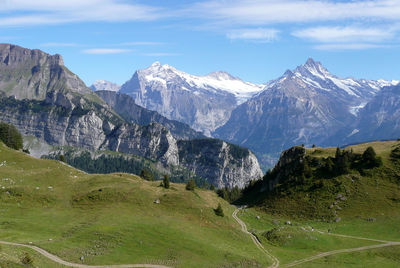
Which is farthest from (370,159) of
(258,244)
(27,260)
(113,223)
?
(27,260)

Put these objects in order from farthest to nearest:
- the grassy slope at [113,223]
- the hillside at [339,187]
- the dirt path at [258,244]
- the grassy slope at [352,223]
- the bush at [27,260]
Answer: the hillside at [339,187], the grassy slope at [352,223], the dirt path at [258,244], the grassy slope at [113,223], the bush at [27,260]

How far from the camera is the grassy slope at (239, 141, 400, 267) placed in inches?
3295

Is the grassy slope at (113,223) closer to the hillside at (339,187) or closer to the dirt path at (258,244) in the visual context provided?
the dirt path at (258,244)

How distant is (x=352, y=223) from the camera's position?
10525 cm

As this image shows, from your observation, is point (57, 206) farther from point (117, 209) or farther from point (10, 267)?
point (10, 267)

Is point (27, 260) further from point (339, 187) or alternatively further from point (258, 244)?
point (339, 187)

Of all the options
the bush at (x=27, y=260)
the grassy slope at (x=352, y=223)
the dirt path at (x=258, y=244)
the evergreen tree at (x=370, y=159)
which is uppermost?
the evergreen tree at (x=370, y=159)

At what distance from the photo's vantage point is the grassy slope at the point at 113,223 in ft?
239

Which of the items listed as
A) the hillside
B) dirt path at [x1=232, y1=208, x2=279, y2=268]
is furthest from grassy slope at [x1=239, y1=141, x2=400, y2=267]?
dirt path at [x1=232, y1=208, x2=279, y2=268]

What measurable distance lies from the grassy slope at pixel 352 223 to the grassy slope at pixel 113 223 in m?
11.3

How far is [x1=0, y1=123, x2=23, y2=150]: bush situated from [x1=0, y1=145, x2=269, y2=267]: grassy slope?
235 ft

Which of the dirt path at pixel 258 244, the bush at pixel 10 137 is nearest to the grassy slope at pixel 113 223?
the dirt path at pixel 258 244

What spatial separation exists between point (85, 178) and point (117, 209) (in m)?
31.8

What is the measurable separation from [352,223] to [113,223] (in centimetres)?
6294
